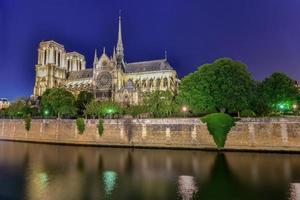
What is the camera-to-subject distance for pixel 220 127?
113 feet

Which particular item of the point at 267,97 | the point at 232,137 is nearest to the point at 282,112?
the point at 267,97

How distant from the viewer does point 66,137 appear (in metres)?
45.1

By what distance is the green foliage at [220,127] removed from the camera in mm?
34469

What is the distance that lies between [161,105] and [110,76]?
123 ft

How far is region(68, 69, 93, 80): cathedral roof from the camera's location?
94.6 metres

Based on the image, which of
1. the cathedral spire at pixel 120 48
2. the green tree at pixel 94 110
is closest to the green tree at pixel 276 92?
the green tree at pixel 94 110

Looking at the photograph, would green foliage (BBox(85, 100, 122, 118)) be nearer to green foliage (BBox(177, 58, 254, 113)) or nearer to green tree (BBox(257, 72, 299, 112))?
green foliage (BBox(177, 58, 254, 113))

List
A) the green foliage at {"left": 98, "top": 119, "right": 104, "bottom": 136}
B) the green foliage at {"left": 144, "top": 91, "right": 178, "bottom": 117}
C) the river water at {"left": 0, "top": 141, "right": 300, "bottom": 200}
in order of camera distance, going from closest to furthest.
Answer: the river water at {"left": 0, "top": 141, "right": 300, "bottom": 200} < the green foliage at {"left": 98, "top": 119, "right": 104, "bottom": 136} < the green foliage at {"left": 144, "top": 91, "right": 178, "bottom": 117}

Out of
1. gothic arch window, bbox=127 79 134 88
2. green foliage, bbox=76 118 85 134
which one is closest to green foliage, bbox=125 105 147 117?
green foliage, bbox=76 118 85 134

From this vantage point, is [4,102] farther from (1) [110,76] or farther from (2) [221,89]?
(2) [221,89]

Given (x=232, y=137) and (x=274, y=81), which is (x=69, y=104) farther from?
(x=274, y=81)

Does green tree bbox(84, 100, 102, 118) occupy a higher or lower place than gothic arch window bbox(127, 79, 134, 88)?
lower

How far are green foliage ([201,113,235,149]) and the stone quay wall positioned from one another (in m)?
0.70

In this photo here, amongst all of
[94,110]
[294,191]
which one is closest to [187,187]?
[294,191]
